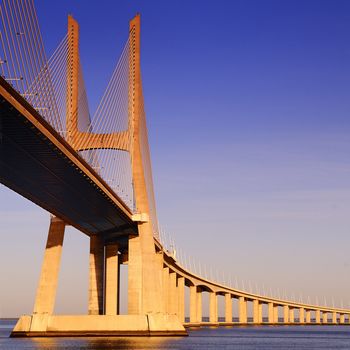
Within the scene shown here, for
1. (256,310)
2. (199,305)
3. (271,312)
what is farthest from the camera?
(271,312)

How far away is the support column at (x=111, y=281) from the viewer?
72.1m

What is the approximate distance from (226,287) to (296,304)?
20608 millimetres

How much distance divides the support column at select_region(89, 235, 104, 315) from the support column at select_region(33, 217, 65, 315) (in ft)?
31.1

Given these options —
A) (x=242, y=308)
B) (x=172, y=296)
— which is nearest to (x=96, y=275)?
(x=172, y=296)

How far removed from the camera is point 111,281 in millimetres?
72750

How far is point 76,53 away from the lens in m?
53.2

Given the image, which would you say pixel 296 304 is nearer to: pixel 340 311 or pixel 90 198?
pixel 340 311

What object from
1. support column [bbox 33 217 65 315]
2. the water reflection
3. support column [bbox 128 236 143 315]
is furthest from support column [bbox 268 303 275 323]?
support column [bbox 33 217 65 315]

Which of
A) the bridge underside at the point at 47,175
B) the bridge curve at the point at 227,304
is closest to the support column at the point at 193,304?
the bridge curve at the point at 227,304

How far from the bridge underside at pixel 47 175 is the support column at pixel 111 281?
8.84 metres

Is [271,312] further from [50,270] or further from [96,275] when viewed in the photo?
[50,270]

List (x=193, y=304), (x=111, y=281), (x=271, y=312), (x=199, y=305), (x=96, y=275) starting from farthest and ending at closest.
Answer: (x=271, y=312), (x=199, y=305), (x=193, y=304), (x=111, y=281), (x=96, y=275)

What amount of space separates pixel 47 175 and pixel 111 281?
29.5 metres

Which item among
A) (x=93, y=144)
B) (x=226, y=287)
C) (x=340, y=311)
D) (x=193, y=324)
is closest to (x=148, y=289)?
(x=93, y=144)
